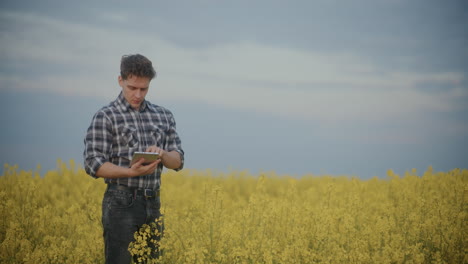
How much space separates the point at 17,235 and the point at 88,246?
0.94 meters

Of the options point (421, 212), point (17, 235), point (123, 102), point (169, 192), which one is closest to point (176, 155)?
point (123, 102)

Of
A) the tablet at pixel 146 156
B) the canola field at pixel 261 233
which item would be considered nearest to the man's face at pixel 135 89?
the tablet at pixel 146 156

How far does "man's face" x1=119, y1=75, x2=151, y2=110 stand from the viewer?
145 inches

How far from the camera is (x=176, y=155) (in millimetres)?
3789

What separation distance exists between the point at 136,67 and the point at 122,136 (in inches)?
23.8

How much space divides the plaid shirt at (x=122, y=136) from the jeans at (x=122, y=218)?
121 mm

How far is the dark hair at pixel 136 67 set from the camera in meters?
3.64

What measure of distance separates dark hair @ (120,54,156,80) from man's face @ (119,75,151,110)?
4 centimetres

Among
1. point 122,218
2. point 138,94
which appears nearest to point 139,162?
point 122,218

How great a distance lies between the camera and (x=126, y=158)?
3.67 meters

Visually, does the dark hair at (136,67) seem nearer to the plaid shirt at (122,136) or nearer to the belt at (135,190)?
the plaid shirt at (122,136)

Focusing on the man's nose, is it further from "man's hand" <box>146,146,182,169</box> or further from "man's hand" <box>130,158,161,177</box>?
"man's hand" <box>130,158,161,177</box>

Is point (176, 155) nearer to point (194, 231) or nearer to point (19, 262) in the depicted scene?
point (194, 231)

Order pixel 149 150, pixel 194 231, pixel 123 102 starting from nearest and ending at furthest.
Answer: pixel 149 150
pixel 123 102
pixel 194 231
